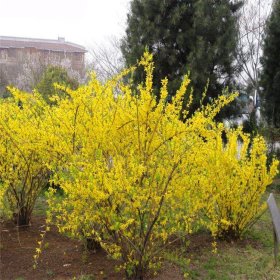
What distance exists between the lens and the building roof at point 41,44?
36.2 metres

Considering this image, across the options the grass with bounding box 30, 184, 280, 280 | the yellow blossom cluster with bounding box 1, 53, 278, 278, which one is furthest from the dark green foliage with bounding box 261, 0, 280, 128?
the yellow blossom cluster with bounding box 1, 53, 278, 278

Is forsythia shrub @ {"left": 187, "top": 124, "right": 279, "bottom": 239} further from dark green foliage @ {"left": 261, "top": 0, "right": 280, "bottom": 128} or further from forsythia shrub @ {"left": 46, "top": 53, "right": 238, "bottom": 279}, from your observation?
dark green foliage @ {"left": 261, "top": 0, "right": 280, "bottom": 128}

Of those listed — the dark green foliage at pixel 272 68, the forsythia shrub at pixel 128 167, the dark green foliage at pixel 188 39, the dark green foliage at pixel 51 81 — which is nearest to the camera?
the forsythia shrub at pixel 128 167

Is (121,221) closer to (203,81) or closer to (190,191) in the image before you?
(190,191)

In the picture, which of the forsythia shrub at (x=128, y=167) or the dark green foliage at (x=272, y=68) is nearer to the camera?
the forsythia shrub at (x=128, y=167)

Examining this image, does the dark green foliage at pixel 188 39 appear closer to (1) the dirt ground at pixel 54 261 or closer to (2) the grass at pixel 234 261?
(2) the grass at pixel 234 261

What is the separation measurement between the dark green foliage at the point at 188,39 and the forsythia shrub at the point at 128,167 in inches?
206

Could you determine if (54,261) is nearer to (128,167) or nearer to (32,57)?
(128,167)

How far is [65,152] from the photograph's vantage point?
3430 mm

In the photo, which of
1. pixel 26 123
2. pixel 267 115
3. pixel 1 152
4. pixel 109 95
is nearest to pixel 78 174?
pixel 109 95

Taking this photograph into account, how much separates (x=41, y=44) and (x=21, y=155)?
120 ft

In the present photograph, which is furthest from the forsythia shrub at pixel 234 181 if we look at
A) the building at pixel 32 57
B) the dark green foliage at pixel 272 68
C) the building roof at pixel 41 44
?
the building roof at pixel 41 44

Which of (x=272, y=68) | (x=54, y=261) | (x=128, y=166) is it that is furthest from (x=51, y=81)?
(x=128, y=166)

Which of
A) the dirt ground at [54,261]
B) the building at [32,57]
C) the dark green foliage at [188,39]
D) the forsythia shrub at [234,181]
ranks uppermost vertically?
the building at [32,57]
